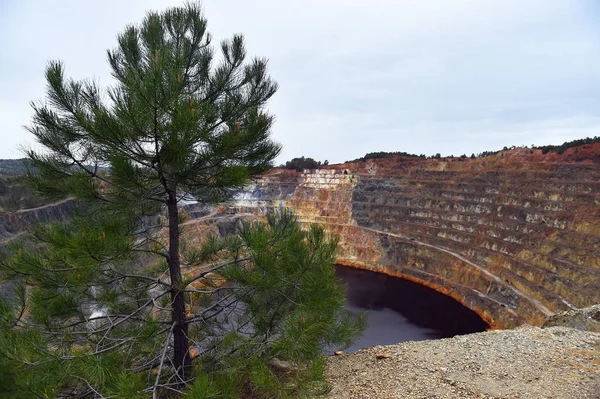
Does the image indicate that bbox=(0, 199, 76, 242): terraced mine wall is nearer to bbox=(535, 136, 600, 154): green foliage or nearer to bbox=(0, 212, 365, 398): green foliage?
bbox=(0, 212, 365, 398): green foliage

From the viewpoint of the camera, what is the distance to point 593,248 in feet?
55.0

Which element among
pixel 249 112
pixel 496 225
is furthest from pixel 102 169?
pixel 496 225

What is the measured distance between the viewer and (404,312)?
19.2 metres

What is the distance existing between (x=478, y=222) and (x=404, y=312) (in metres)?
9.94

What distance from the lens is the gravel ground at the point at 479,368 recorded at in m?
5.04

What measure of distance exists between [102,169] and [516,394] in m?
6.42

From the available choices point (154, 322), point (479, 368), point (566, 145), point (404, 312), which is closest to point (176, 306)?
point (154, 322)

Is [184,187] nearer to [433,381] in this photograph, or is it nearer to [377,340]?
[433,381]

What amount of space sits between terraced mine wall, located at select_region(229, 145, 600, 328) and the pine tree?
847 centimetres

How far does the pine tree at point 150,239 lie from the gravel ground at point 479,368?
1.52 metres

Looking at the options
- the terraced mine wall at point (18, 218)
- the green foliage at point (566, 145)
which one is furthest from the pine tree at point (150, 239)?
the green foliage at point (566, 145)

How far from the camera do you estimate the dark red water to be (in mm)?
16297

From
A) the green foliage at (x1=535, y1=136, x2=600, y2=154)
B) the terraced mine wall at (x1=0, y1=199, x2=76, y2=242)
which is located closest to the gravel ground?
the terraced mine wall at (x1=0, y1=199, x2=76, y2=242)

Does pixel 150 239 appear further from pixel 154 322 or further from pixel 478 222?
pixel 478 222
